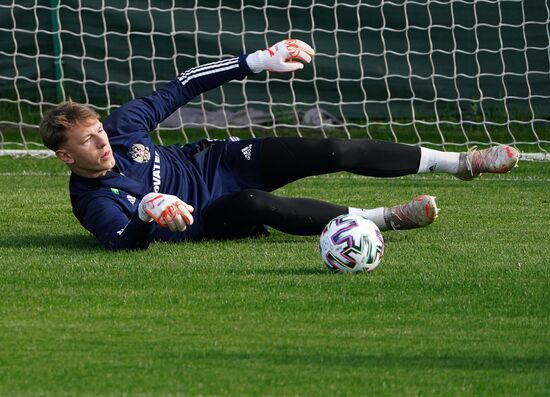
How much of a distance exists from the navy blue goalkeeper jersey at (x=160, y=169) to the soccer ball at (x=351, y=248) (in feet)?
3.41

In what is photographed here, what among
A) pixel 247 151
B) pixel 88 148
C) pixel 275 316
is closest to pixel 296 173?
pixel 247 151

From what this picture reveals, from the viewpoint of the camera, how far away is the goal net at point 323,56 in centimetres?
1291

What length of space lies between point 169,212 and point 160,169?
1.23 m

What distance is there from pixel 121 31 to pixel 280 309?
8.46 meters

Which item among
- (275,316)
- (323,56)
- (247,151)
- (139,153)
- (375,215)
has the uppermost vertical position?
(275,316)

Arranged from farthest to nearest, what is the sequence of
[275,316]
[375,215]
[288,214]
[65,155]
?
[375,215] → [65,155] → [288,214] → [275,316]

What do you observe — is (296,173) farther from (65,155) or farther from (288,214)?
(65,155)

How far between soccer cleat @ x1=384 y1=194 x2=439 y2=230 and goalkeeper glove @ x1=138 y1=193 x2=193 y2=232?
140 cm

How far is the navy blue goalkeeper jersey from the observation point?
21.3ft

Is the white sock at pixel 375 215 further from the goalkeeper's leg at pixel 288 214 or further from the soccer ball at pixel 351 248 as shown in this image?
the soccer ball at pixel 351 248

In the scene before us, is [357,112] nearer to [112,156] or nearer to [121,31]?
[121,31]

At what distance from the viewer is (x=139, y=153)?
6840 mm

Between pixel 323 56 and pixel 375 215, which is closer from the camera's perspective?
pixel 375 215

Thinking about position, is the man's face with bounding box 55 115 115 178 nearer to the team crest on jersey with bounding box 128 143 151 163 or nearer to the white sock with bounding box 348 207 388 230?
the team crest on jersey with bounding box 128 143 151 163
